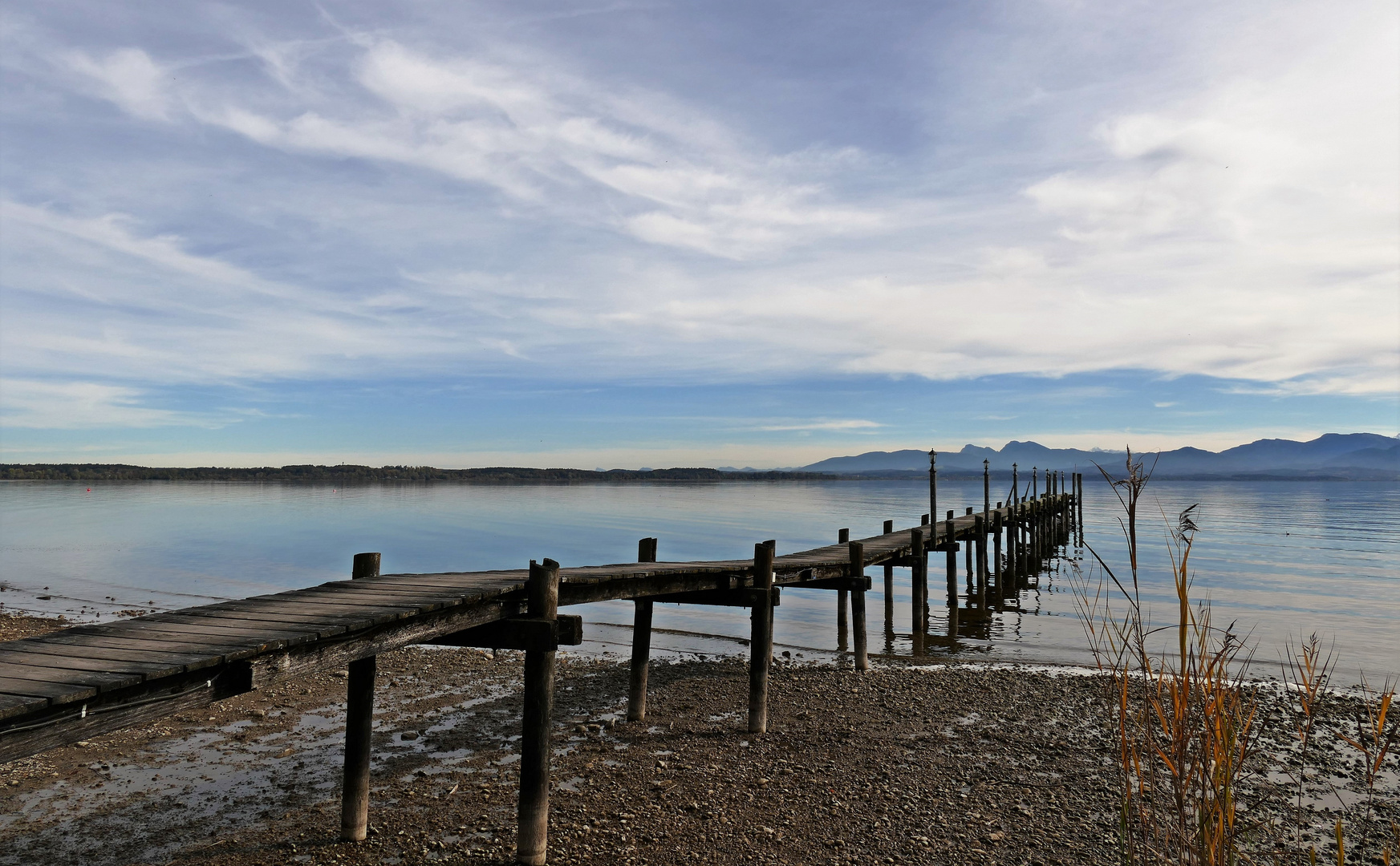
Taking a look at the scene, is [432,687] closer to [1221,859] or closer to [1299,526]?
[1221,859]

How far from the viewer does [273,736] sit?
9500 millimetres

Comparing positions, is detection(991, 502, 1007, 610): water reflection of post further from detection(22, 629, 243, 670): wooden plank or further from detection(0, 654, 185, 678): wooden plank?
detection(0, 654, 185, 678): wooden plank

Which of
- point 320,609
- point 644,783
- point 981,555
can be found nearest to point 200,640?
point 320,609

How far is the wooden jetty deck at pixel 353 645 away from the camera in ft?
12.9

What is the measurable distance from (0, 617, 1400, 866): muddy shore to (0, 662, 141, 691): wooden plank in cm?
294

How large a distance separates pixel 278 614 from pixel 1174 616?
80.5ft

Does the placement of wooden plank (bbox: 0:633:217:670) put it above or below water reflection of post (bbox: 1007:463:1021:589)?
above

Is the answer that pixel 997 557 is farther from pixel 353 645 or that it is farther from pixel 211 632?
pixel 211 632

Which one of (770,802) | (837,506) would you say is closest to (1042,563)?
(770,802)

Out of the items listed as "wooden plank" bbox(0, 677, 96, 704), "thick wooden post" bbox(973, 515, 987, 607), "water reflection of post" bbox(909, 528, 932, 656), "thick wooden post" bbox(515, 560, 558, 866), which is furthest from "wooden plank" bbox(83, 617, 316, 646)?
"thick wooden post" bbox(973, 515, 987, 607)

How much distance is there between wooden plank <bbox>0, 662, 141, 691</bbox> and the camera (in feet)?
12.7

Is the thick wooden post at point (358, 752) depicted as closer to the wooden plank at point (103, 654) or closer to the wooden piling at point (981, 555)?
the wooden plank at point (103, 654)

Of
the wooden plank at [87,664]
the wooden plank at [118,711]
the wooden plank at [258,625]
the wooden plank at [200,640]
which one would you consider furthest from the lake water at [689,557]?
the wooden plank at [87,664]

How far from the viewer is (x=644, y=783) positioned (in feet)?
25.6
